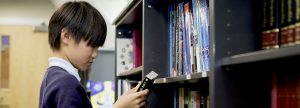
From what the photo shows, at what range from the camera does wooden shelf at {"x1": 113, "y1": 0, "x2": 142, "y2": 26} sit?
5.85ft

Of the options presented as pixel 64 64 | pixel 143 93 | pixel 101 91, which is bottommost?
pixel 101 91

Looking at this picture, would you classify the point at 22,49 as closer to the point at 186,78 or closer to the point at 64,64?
the point at 64,64

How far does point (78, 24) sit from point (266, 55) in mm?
857

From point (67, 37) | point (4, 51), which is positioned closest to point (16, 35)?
point (4, 51)

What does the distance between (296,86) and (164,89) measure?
0.86 meters

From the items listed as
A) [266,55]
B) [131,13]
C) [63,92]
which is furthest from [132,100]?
[266,55]

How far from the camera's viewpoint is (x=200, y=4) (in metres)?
1.29

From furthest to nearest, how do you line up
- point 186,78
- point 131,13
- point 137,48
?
point 137,48 → point 131,13 → point 186,78

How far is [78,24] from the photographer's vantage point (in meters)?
1.41

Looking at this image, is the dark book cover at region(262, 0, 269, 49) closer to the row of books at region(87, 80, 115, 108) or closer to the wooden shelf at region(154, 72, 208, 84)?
the wooden shelf at region(154, 72, 208, 84)

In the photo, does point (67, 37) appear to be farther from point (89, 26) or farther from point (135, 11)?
point (135, 11)

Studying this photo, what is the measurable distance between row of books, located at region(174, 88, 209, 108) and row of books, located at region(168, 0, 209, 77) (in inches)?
2.9

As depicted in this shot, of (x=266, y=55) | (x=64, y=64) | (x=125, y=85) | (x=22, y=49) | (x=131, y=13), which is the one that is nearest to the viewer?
(x=266, y=55)

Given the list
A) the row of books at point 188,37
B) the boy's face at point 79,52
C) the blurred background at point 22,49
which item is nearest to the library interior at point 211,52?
the row of books at point 188,37
